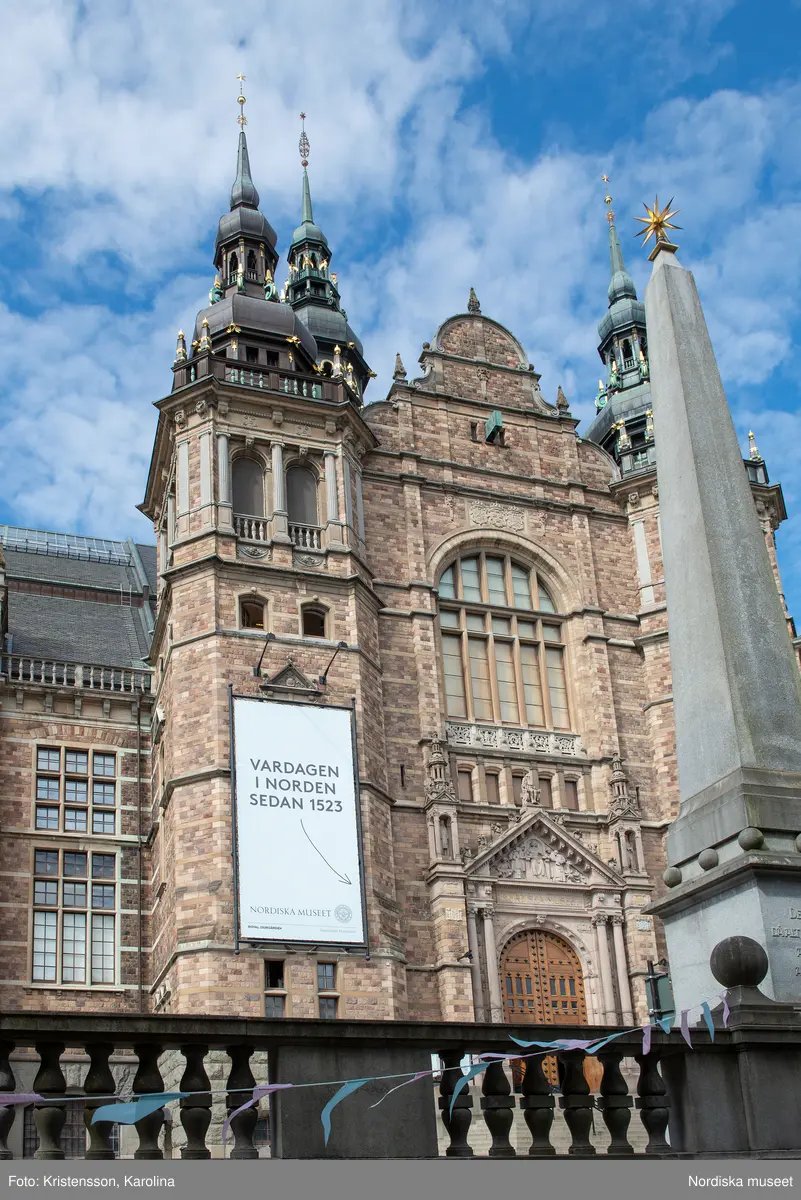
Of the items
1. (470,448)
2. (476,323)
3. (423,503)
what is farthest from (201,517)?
(476,323)

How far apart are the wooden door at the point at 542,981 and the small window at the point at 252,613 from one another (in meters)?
7.42

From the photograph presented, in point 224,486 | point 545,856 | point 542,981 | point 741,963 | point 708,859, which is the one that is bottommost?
point 741,963

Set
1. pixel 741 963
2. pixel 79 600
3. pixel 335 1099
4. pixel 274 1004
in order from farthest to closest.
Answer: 1. pixel 79 600
2. pixel 274 1004
3. pixel 741 963
4. pixel 335 1099

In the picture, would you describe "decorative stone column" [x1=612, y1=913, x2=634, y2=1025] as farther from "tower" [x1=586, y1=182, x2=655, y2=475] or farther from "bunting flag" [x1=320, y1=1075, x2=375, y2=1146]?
"bunting flag" [x1=320, y1=1075, x2=375, y2=1146]

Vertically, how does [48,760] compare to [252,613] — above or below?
below

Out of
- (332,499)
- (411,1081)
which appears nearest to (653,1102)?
(411,1081)

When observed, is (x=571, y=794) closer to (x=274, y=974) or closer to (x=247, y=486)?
(x=274, y=974)

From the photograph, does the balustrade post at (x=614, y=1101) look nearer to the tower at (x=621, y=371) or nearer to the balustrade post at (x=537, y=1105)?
the balustrade post at (x=537, y=1105)

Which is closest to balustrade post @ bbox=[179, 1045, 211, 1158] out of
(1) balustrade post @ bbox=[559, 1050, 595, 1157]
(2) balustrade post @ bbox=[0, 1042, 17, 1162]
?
(2) balustrade post @ bbox=[0, 1042, 17, 1162]

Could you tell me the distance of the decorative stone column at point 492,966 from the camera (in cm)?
2322

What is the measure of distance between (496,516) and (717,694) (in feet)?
62.2
